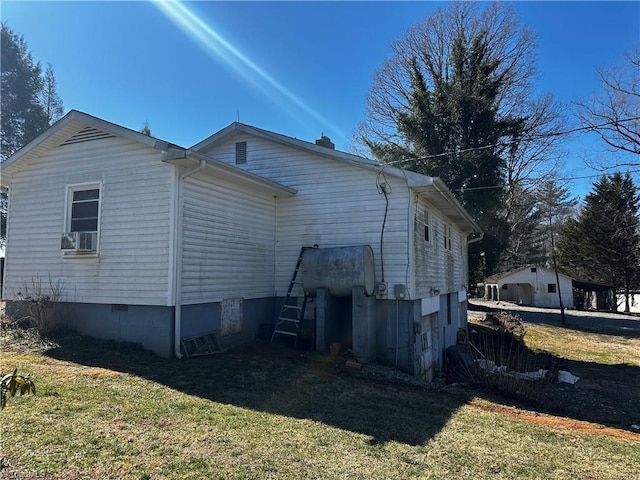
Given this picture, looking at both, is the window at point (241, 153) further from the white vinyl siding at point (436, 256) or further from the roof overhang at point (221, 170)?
the white vinyl siding at point (436, 256)

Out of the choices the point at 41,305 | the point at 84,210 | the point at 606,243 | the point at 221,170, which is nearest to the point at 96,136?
the point at 84,210

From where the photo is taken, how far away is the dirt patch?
6.26 m

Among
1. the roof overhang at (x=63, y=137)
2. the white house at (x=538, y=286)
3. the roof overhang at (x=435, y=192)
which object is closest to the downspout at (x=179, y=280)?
the roof overhang at (x=63, y=137)

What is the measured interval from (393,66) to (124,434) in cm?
2704

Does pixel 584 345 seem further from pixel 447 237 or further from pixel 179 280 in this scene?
pixel 179 280

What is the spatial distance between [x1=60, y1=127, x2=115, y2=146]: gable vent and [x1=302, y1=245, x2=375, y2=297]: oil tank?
514 cm

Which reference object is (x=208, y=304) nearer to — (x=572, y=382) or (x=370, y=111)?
(x=572, y=382)

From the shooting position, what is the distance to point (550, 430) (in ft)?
19.4

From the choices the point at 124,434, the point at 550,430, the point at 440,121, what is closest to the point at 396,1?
the point at 550,430

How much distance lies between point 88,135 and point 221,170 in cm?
317

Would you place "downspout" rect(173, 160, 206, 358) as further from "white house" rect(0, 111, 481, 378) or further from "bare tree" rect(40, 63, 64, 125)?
"bare tree" rect(40, 63, 64, 125)

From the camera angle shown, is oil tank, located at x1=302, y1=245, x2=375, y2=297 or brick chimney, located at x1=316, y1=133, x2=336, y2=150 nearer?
oil tank, located at x1=302, y1=245, x2=375, y2=297

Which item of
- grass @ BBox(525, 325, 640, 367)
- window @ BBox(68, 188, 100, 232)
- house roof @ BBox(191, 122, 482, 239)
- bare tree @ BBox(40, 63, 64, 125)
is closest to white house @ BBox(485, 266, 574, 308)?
grass @ BBox(525, 325, 640, 367)

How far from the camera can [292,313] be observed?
1100 cm
